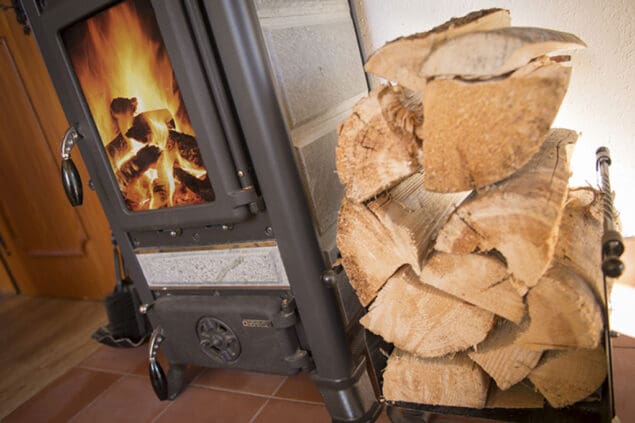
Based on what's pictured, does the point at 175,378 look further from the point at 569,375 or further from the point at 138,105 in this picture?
the point at 569,375

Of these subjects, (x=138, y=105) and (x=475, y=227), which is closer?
(x=475, y=227)

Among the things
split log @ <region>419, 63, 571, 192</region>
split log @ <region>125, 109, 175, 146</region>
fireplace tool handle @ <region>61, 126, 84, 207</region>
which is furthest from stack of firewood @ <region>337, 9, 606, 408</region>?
fireplace tool handle @ <region>61, 126, 84, 207</region>

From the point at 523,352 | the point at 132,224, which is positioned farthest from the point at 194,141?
the point at 523,352

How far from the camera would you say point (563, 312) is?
68 centimetres

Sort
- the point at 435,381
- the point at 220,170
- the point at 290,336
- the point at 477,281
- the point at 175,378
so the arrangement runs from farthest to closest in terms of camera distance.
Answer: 1. the point at 175,378
2. the point at 290,336
3. the point at 220,170
4. the point at 435,381
5. the point at 477,281

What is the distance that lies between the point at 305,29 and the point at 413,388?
3.01ft

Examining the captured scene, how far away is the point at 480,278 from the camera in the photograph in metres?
0.74

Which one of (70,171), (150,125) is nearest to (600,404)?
(150,125)

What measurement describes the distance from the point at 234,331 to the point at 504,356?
2.34 feet

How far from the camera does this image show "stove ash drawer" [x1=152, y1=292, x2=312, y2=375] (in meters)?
1.11

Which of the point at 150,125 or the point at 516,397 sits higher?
the point at 150,125

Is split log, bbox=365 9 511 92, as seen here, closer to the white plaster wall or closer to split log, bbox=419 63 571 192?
split log, bbox=419 63 571 192

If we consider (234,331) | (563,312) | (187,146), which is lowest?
(234,331)

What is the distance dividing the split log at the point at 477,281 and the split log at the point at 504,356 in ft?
0.21
